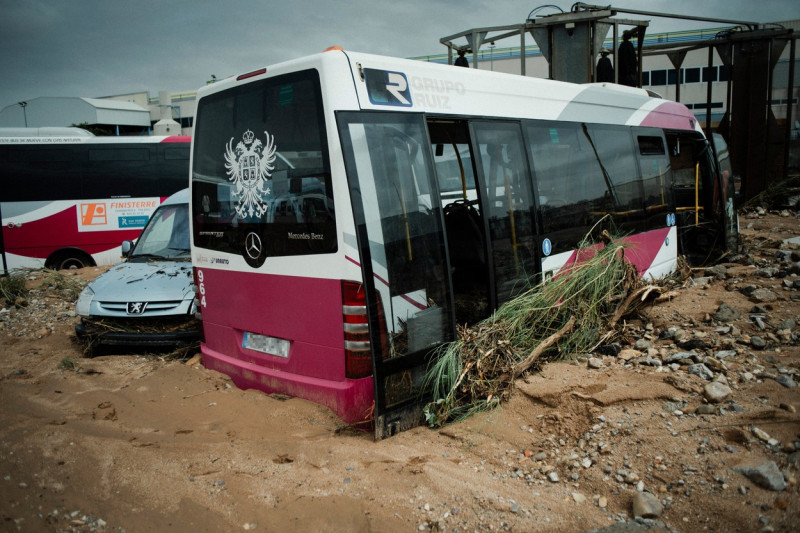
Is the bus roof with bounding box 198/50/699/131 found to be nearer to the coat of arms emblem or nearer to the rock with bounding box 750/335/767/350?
the coat of arms emblem

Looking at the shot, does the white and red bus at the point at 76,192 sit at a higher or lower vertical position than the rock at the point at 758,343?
higher

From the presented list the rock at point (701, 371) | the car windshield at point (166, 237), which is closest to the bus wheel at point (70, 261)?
the car windshield at point (166, 237)

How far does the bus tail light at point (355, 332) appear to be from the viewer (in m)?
4.00

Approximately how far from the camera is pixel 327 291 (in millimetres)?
4141

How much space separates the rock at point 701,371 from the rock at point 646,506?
165cm

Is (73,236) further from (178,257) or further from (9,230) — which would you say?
(178,257)

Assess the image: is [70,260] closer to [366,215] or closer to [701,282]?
[366,215]

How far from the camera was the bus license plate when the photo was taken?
463 centimetres

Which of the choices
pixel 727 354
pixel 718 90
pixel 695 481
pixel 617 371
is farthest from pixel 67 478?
pixel 718 90

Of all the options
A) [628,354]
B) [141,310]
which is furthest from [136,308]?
[628,354]

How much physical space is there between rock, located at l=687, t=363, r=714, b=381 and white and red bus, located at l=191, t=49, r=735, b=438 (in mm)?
1497

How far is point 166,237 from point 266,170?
14.0 ft

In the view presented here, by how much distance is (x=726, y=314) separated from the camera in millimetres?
6012

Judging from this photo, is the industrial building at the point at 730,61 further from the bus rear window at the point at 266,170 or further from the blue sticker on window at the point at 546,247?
the bus rear window at the point at 266,170
